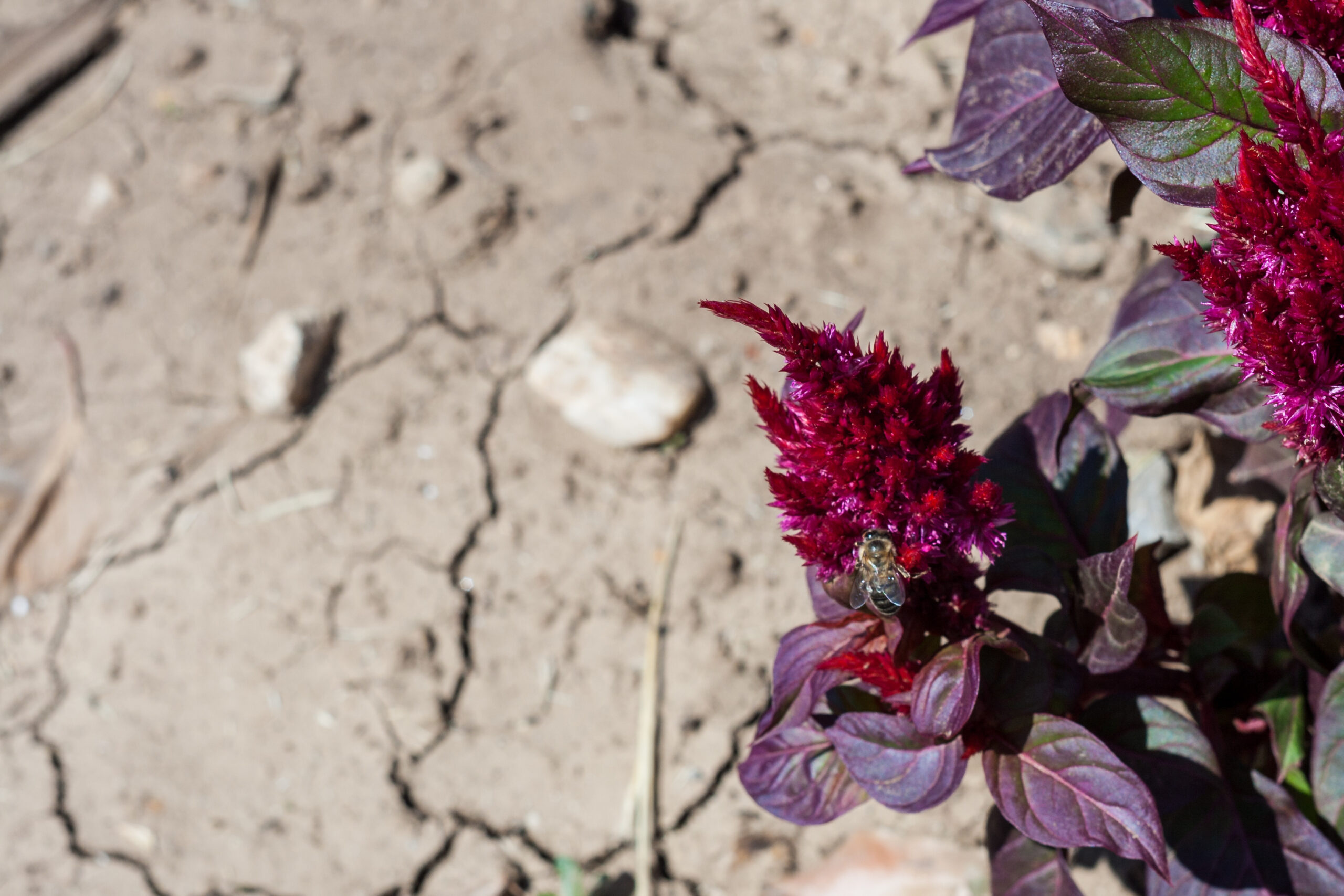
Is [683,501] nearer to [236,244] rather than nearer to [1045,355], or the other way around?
[1045,355]

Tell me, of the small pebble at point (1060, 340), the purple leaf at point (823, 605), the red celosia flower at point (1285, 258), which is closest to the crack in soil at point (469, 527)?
the small pebble at point (1060, 340)

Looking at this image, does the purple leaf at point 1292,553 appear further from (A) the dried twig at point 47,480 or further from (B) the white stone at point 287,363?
(A) the dried twig at point 47,480

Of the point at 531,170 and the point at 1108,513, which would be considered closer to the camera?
the point at 1108,513

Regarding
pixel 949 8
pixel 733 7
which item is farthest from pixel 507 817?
pixel 733 7

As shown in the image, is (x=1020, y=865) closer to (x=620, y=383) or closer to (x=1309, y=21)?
(x=1309, y=21)

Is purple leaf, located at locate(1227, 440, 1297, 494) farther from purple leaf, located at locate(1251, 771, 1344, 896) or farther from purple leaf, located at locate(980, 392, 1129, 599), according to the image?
purple leaf, located at locate(1251, 771, 1344, 896)

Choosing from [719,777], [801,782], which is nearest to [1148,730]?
[801,782]
